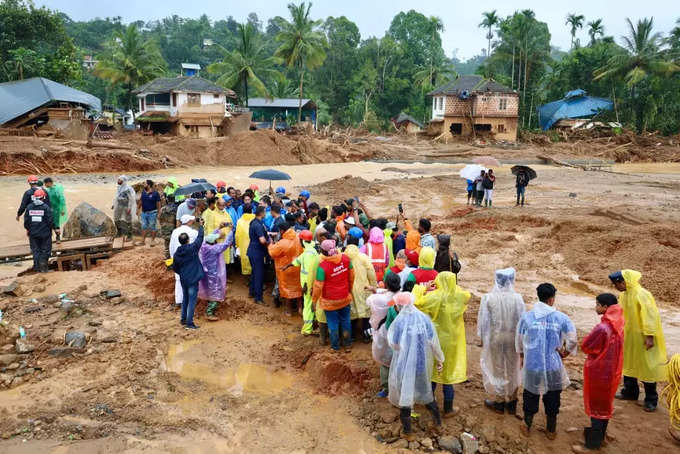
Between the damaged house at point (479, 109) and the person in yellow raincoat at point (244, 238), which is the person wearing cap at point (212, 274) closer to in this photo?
the person in yellow raincoat at point (244, 238)

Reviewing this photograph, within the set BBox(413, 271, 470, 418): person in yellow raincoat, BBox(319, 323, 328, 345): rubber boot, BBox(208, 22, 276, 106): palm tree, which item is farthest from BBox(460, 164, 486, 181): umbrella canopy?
BBox(208, 22, 276, 106): palm tree

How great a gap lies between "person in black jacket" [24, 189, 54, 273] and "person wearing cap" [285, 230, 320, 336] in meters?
5.07

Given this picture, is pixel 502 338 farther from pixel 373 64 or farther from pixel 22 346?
pixel 373 64

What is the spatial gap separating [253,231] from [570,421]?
500 centimetres

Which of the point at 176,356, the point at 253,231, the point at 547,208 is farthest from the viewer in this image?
the point at 547,208

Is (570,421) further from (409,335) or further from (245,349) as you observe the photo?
(245,349)

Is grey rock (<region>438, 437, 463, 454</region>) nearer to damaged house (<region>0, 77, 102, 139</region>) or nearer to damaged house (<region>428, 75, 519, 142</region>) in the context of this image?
damaged house (<region>0, 77, 102, 139</region>)

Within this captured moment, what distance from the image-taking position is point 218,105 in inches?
1588

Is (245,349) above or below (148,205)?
below

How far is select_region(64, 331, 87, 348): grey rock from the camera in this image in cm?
683

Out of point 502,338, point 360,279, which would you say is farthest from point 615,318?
point 360,279

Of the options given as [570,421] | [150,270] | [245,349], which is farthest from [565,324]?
[150,270]

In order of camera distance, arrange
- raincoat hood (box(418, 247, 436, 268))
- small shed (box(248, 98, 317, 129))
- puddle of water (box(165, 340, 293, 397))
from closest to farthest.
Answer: raincoat hood (box(418, 247, 436, 268)), puddle of water (box(165, 340, 293, 397)), small shed (box(248, 98, 317, 129))

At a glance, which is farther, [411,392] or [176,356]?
[176,356]
